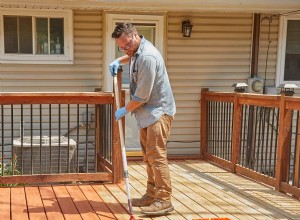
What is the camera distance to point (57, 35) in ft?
19.1

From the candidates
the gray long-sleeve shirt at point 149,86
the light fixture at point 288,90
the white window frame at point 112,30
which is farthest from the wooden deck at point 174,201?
the white window frame at point 112,30

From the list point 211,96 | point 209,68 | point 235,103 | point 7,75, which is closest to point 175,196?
point 235,103

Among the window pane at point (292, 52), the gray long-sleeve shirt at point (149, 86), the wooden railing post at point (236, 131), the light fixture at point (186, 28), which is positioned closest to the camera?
the gray long-sleeve shirt at point (149, 86)

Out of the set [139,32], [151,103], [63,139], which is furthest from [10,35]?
[151,103]

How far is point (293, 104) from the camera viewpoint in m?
4.08

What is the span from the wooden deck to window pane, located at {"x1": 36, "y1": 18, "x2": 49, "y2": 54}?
2329 mm

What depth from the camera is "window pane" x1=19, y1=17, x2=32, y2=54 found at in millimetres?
5707

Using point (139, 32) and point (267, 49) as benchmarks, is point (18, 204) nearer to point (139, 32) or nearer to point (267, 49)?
point (139, 32)

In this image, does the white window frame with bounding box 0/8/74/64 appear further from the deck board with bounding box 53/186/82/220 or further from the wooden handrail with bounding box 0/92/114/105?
the deck board with bounding box 53/186/82/220

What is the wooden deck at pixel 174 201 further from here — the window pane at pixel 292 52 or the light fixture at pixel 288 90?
the window pane at pixel 292 52

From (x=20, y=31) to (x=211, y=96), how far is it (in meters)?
3.03

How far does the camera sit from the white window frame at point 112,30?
5.86 m

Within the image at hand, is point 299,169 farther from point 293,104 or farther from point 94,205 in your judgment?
point 94,205

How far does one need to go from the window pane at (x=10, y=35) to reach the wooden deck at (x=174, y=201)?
91.8 inches
